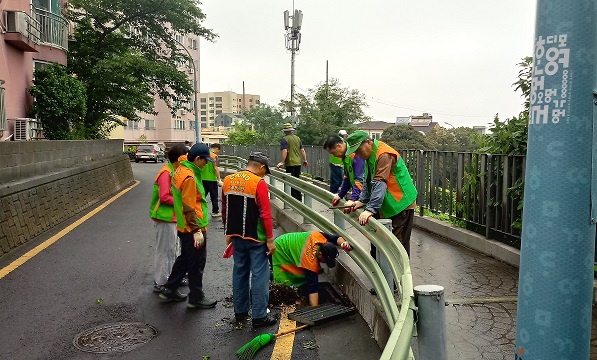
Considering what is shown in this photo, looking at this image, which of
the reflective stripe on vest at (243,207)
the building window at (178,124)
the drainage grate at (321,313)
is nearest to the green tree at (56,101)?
the reflective stripe on vest at (243,207)

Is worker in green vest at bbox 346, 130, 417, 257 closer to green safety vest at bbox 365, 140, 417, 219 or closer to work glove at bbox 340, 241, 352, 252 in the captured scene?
green safety vest at bbox 365, 140, 417, 219

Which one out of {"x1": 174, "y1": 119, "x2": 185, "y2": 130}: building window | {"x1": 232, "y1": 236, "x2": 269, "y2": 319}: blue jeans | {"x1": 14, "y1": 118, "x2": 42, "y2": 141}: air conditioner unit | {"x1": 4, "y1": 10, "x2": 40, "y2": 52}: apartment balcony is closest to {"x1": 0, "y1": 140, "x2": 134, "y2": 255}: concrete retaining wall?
{"x1": 14, "y1": 118, "x2": 42, "y2": 141}: air conditioner unit

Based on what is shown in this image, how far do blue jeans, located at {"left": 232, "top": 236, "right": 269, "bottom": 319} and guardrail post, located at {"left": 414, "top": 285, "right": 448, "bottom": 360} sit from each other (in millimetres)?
2873

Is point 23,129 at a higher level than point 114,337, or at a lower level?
higher

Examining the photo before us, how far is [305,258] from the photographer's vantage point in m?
5.25

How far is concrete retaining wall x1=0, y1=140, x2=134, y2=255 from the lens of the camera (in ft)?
26.6

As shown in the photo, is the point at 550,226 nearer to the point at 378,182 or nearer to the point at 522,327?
the point at 522,327

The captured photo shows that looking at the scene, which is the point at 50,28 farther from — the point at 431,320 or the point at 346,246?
the point at 431,320

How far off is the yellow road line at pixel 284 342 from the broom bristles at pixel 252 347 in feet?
0.36

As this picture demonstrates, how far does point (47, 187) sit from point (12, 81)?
800 cm

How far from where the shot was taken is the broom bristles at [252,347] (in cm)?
404

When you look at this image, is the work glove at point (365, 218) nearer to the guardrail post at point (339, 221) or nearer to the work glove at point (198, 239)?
the guardrail post at point (339, 221)

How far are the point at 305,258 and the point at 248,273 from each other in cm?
60

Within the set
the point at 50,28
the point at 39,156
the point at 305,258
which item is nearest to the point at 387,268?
the point at 305,258
